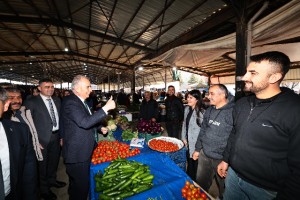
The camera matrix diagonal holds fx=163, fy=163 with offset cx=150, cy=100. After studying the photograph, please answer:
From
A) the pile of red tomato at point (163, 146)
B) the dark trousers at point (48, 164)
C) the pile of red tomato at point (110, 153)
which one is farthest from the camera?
the dark trousers at point (48, 164)

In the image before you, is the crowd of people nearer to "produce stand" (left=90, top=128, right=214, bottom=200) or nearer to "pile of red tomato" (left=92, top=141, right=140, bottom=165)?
"pile of red tomato" (left=92, top=141, right=140, bottom=165)

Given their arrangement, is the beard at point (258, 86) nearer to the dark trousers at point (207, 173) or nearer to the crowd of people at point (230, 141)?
the crowd of people at point (230, 141)

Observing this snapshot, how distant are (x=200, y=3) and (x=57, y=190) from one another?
6.21 metres

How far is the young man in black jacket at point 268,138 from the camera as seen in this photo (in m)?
1.46

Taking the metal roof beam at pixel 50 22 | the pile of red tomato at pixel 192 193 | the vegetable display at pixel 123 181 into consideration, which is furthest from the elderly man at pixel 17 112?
the metal roof beam at pixel 50 22

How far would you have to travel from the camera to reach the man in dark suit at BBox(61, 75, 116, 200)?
2.39 meters

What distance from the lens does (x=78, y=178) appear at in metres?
2.60

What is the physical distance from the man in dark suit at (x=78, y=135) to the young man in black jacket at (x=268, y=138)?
184 centimetres

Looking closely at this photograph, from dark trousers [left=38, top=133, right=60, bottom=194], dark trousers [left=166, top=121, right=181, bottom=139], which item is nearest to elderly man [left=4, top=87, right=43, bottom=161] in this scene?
dark trousers [left=38, top=133, right=60, bottom=194]

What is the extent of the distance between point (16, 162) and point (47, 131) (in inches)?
68.1

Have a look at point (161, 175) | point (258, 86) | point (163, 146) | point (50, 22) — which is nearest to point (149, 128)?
point (163, 146)

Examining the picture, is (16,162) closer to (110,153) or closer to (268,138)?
(110,153)

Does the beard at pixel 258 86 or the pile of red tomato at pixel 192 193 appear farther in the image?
the pile of red tomato at pixel 192 193

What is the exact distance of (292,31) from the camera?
11.2 ft
